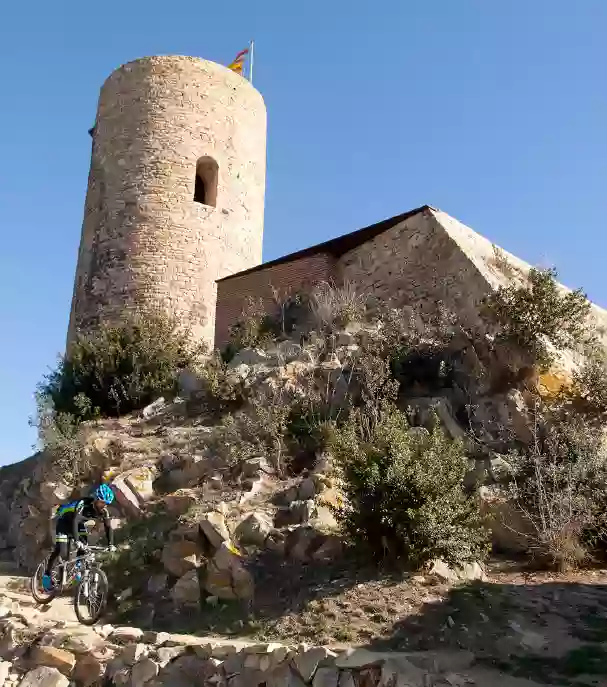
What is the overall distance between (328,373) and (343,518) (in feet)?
11.2

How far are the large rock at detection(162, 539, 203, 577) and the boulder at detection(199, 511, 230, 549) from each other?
0.57ft

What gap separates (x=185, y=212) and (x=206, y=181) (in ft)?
4.69

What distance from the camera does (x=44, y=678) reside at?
22.1 feet

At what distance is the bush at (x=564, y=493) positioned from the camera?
24.0 feet

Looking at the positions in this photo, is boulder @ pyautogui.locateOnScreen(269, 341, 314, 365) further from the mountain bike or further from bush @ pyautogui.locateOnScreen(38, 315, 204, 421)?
the mountain bike

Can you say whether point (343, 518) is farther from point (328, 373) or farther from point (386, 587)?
point (328, 373)

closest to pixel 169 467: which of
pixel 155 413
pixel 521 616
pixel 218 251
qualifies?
pixel 155 413

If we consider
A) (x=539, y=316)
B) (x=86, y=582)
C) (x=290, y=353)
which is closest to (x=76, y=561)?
(x=86, y=582)

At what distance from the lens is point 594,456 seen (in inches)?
321

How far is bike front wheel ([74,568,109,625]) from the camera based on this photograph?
704 centimetres

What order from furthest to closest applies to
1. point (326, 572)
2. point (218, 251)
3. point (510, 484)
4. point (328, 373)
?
point (218, 251), point (328, 373), point (510, 484), point (326, 572)

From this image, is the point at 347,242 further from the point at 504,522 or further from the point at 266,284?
the point at 504,522

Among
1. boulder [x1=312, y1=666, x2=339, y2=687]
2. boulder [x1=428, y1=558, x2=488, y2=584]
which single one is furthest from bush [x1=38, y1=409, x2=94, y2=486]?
boulder [x1=312, y1=666, x2=339, y2=687]

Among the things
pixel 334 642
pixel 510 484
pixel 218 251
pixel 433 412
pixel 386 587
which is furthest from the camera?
pixel 218 251
